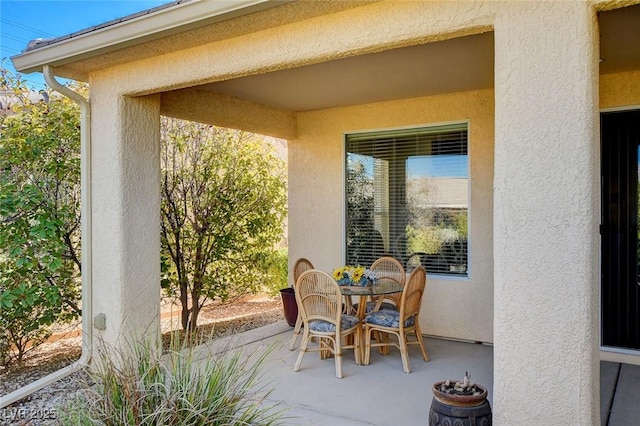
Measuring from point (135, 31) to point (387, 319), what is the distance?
3.58 metres

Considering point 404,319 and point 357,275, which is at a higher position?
point 357,275

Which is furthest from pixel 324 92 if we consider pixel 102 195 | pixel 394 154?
pixel 102 195

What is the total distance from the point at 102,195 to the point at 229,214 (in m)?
2.81

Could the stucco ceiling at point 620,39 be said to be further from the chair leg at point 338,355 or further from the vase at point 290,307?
the vase at point 290,307

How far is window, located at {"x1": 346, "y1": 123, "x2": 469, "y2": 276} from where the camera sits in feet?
→ 20.5

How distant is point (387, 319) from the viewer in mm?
5043

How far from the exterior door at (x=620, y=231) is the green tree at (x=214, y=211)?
492 cm

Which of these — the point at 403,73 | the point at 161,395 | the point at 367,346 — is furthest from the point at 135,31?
the point at 367,346

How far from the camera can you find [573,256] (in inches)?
106

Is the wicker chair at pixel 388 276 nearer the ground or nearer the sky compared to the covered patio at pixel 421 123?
nearer the ground

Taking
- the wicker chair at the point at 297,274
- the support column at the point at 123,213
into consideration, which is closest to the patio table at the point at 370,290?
the wicker chair at the point at 297,274

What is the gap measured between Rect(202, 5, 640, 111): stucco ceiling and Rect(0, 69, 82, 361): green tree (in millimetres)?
A: 1916

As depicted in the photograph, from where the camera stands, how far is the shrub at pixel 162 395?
7.58 ft

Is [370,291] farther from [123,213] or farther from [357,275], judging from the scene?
[123,213]
